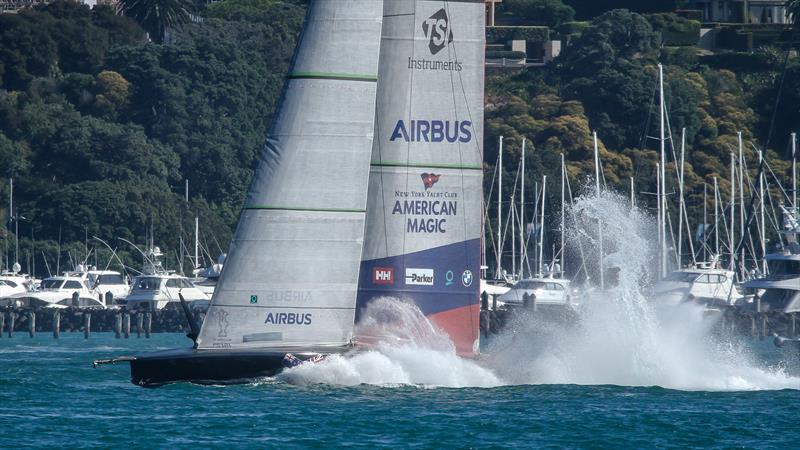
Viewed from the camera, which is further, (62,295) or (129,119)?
(129,119)

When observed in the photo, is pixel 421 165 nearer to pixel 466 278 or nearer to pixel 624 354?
pixel 466 278

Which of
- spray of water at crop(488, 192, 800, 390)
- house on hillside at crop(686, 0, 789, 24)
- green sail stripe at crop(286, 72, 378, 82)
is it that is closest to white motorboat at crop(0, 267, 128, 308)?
spray of water at crop(488, 192, 800, 390)

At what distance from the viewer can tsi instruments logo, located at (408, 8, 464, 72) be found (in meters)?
31.9

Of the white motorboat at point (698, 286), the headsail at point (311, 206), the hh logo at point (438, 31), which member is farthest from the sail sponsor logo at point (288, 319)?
the white motorboat at point (698, 286)

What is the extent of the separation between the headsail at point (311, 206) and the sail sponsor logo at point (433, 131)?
102 cm

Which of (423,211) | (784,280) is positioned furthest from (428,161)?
(784,280)

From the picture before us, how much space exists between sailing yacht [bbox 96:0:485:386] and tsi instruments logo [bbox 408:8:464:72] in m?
0.02

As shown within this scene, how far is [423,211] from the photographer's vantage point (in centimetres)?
3212

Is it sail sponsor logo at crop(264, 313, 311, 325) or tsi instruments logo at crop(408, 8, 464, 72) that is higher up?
tsi instruments logo at crop(408, 8, 464, 72)

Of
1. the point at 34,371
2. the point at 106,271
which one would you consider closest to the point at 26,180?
the point at 106,271

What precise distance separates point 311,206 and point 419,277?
2746 millimetres

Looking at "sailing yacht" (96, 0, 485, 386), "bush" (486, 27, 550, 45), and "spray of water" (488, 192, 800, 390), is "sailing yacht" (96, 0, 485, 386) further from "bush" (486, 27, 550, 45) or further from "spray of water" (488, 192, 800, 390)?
"bush" (486, 27, 550, 45)

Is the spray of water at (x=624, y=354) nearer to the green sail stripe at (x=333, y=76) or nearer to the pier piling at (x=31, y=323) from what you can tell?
the green sail stripe at (x=333, y=76)

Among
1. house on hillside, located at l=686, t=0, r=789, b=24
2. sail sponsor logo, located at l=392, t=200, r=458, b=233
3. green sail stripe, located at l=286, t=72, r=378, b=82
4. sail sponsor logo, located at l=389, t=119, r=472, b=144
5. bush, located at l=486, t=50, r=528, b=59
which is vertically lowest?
sail sponsor logo, located at l=392, t=200, r=458, b=233
